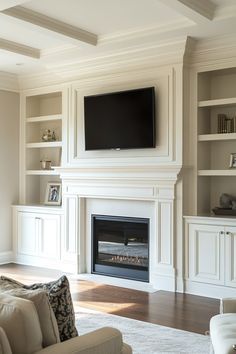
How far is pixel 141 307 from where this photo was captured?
4562 millimetres

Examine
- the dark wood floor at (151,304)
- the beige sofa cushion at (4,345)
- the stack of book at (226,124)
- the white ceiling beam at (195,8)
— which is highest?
the white ceiling beam at (195,8)


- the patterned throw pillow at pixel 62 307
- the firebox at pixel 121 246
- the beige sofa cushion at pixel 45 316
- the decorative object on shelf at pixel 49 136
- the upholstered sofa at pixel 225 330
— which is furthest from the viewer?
the decorative object on shelf at pixel 49 136

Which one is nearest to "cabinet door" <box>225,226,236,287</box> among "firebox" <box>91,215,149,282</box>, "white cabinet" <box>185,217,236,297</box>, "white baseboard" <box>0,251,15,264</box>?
"white cabinet" <box>185,217,236,297</box>

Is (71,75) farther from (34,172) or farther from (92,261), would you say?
(92,261)

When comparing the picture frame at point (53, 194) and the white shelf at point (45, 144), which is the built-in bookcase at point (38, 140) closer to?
the white shelf at point (45, 144)

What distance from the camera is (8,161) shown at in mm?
6918

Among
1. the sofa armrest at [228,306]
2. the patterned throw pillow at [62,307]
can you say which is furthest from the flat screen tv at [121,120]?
the patterned throw pillow at [62,307]

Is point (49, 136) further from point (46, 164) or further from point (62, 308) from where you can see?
point (62, 308)

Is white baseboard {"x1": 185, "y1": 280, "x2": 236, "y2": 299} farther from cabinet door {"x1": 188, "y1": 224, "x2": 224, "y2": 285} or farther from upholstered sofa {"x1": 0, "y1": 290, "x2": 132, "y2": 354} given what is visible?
upholstered sofa {"x1": 0, "y1": 290, "x2": 132, "y2": 354}

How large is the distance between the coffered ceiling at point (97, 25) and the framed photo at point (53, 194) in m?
1.93

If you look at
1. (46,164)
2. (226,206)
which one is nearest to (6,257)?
(46,164)

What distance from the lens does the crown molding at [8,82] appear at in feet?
22.1

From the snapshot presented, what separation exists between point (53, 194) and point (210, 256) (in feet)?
9.26

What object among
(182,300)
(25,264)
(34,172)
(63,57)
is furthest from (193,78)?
(25,264)
